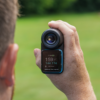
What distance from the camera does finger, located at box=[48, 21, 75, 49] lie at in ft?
3.96

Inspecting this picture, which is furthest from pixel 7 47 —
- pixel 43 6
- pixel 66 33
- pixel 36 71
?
pixel 43 6

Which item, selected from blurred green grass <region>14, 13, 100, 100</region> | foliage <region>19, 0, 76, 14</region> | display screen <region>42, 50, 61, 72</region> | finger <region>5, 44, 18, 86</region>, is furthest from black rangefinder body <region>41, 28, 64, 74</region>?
foliage <region>19, 0, 76, 14</region>

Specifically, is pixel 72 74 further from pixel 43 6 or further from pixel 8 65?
pixel 43 6

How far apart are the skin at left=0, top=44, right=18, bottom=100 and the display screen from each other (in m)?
0.13

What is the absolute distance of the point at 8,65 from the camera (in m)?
1.22

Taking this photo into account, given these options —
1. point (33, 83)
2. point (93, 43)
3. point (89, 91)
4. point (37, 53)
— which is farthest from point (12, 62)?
point (93, 43)

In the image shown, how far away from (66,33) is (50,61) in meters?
0.15

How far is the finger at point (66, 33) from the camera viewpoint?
121cm

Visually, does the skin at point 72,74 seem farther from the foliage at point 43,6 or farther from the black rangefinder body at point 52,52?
the foliage at point 43,6

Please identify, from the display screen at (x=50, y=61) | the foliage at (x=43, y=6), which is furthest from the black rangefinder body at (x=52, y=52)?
the foliage at (x=43, y=6)

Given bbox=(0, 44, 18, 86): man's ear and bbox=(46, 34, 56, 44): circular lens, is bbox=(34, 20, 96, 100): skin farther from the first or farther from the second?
bbox=(0, 44, 18, 86): man's ear

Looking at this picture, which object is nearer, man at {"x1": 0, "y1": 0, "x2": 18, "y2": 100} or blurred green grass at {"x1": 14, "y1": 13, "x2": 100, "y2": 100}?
man at {"x1": 0, "y1": 0, "x2": 18, "y2": 100}

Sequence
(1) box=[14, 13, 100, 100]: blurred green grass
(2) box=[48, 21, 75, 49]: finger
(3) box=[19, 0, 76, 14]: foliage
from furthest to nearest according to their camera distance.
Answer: (3) box=[19, 0, 76, 14]: foliage
(1) box=[14, 13, 100, 100]: blurred green grass
(2) box=[48, 21, 75, 49]: finger

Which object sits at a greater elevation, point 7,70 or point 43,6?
point 43,6
